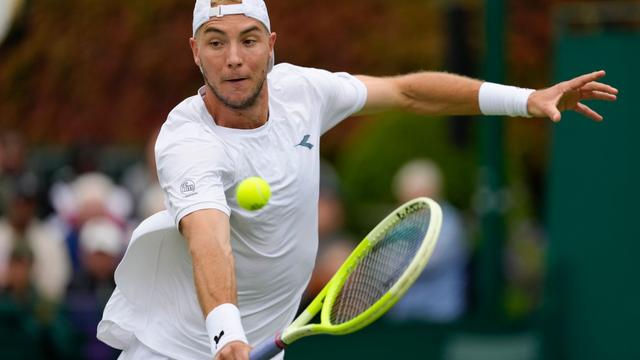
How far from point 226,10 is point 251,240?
3.31ft

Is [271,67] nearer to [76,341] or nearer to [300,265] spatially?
[300,265]

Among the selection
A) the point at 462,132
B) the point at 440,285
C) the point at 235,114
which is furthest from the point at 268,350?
the point at 462,132

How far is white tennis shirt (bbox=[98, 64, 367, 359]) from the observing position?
663 cm

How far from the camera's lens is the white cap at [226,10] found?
653 cm

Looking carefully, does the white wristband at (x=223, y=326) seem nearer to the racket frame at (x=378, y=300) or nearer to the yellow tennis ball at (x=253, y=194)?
the racket frame at (x=378, y=300)

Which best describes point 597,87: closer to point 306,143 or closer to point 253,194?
point 306,143

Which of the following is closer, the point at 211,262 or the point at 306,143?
the point at 211,262

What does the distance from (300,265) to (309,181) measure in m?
0.39

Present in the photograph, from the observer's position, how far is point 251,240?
22.1 feet

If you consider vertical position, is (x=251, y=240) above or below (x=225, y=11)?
below

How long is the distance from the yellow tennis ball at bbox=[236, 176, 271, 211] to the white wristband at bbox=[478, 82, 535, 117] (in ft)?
4.78

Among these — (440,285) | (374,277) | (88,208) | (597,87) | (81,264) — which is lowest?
(440,285)

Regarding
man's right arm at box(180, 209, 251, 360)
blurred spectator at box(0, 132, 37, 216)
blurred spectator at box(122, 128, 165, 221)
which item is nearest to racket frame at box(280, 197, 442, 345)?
man's right arm at box(180, 209, 251, 360)

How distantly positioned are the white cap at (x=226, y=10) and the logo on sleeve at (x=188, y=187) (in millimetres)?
759
